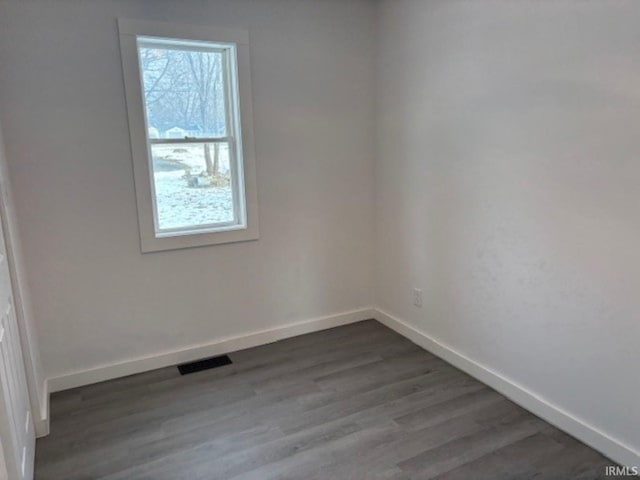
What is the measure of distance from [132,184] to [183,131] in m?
0.48

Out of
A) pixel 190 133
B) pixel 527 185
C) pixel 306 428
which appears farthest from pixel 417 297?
pixel 190 133

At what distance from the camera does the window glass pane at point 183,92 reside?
2.71 metres

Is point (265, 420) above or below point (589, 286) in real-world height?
below

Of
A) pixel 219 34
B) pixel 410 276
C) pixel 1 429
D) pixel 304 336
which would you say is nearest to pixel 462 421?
pixel 410 276

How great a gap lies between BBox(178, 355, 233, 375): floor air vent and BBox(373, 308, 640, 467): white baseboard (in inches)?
52.9

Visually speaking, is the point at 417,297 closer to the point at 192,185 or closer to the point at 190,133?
the point at 192,185

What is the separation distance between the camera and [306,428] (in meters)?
2.25

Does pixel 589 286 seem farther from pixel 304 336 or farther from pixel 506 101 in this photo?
pixel 304 336

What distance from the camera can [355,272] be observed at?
3549mm

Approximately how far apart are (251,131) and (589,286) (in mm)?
2157

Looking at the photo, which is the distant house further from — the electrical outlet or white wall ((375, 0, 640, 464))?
the electrical outlet

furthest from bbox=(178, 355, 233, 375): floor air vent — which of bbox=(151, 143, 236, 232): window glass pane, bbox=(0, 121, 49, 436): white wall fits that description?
bbox=(151, 143, 236, 232): window glass pane

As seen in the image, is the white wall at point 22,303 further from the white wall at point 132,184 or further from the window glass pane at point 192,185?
the window glass pane at point 192,185

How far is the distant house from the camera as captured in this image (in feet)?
9.20
